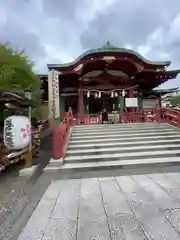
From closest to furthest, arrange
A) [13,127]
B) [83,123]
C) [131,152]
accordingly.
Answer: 1. [13,127]
2. [131,152]
3. [83,123]

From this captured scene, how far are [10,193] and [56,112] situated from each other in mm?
2673

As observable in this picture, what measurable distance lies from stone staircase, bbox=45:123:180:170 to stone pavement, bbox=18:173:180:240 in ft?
4.41

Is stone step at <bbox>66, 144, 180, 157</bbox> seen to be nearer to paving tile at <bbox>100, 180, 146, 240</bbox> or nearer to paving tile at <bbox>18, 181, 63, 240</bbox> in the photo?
paving tile at <bbox>18, 181, 63, 240</bbox>

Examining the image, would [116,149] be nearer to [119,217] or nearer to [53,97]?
[53,97]

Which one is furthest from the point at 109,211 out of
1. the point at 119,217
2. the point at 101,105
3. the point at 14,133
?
the point at 101,105

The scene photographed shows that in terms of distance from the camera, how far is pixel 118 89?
15.1 metres

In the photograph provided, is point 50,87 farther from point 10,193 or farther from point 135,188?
point 135,188

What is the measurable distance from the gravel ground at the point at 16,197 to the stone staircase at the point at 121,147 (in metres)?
1.10

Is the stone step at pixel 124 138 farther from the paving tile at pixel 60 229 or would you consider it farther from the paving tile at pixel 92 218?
the paving tile at pixel 60 229

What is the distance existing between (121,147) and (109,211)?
4465 mm

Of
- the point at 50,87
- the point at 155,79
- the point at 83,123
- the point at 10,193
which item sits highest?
the point at 155,79

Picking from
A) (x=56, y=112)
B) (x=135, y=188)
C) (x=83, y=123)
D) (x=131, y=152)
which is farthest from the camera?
(x=83, y=123)

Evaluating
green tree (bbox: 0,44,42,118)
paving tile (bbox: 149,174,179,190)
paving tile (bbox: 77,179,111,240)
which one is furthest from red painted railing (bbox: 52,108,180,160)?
paving tile (bbox: 77,179,111,240)

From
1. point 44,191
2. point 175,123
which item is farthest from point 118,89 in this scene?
point 44,191
